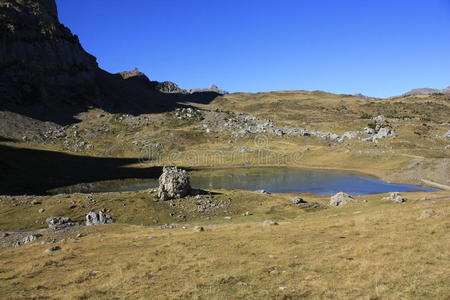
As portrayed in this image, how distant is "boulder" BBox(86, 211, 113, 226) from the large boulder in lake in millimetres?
12809

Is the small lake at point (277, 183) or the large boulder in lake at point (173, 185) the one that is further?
the small lake at point (277, 183)

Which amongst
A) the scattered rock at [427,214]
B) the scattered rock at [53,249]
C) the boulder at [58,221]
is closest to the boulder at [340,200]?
the scattered rock at [427,214]

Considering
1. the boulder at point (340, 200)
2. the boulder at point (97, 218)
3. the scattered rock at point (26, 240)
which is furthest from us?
the boulder at point (340, 200)

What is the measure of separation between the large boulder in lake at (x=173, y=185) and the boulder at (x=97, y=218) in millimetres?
12809

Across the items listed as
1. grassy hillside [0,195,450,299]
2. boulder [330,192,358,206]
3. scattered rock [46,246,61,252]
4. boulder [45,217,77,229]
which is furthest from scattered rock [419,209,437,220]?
boulder [45,217,77,229]

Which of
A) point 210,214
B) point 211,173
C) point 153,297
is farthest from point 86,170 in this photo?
point 153,297

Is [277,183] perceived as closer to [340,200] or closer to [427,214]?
[340,200]

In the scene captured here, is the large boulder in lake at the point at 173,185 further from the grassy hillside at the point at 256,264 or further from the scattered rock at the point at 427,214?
the scattered rock at the point at 427,214

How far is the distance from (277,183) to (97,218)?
222ft

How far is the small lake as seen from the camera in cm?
9725

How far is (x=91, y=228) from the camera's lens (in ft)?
154

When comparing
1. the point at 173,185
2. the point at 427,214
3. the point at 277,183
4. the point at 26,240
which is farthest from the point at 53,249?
the point at 277,183

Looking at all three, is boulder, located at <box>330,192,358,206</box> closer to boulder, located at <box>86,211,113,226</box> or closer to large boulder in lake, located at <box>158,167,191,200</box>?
large boulder in lake, located at <box>158,167,191,200</box>

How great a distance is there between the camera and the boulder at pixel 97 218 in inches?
2200
